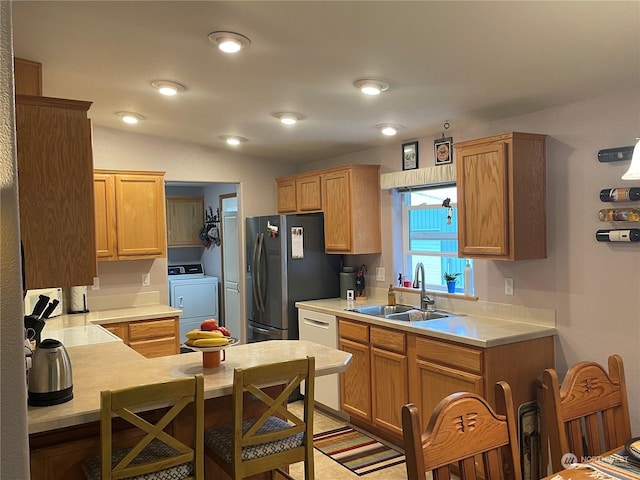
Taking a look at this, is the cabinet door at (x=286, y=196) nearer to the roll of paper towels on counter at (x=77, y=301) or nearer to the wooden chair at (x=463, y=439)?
the roll of paper towels on counter at (x=77, y=301)

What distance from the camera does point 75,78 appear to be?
327 cm

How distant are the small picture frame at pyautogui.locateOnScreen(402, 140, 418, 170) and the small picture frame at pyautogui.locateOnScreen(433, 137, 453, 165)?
0.21 m

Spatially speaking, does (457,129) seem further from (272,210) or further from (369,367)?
(272,210)

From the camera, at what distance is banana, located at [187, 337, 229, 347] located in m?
2.33

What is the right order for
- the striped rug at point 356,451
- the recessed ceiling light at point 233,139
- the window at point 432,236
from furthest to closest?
the recessed ceiling light at point 233,139, the window at point 432,236, the striped rug at point 356,451

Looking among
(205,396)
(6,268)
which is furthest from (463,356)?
(6,268)

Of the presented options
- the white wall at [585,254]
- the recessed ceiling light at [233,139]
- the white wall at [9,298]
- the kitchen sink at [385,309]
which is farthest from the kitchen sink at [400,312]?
the white wall at [9,298]

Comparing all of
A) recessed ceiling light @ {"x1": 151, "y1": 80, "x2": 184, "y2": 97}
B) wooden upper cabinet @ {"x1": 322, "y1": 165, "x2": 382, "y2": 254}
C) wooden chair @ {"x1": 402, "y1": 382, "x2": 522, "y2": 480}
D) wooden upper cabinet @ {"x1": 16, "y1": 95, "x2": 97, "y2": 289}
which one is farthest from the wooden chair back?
wooden upper cabinet @ {"x1": 322, "y1": 165, "x2": 382, "y2": 254}

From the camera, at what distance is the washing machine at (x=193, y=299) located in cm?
677

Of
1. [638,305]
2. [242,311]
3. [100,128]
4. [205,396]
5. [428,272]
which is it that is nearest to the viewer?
[205,396]

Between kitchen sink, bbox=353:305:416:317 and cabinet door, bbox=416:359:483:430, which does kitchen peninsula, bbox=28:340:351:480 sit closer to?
cabinet door, bbox=416:359:483:430

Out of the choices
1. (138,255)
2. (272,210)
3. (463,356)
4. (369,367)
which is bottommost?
(369,367)

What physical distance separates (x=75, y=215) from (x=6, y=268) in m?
1.64

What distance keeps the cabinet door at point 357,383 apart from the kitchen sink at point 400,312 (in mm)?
295
